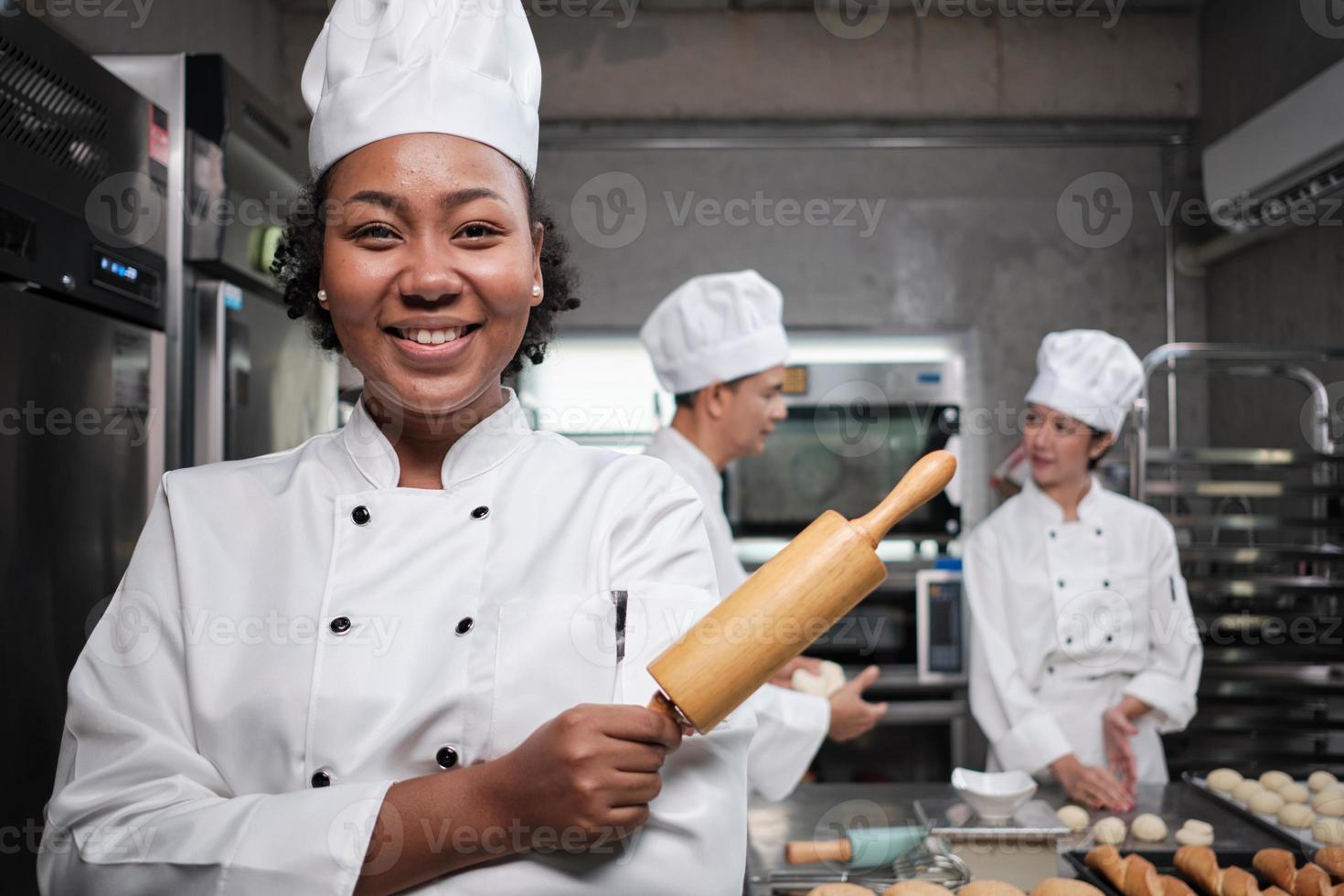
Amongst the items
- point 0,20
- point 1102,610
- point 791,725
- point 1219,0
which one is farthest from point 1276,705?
point 0,20

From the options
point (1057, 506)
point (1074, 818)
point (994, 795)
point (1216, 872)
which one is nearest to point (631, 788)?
point (1216, 872)

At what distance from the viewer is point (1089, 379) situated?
9.93ft

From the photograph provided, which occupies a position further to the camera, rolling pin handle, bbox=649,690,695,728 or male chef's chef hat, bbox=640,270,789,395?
male chef's chef hat, bbox=640,270,789,395

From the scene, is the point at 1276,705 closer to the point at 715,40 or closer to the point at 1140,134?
the point at 1140,134

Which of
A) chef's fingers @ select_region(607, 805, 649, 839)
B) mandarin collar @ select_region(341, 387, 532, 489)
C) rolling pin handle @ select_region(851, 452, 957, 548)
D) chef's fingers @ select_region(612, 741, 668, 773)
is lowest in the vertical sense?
chef's fingers @ select_region(607, 805, 649, 839)

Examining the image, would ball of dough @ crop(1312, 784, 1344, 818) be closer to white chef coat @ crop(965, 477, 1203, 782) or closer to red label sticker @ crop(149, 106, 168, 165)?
white chef coat @ crop(965, 477, 1203, 782)

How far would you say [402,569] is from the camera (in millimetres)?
979

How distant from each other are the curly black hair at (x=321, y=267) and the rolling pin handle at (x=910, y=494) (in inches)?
17.3

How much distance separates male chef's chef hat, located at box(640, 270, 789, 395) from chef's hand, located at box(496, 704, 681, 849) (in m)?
1.79

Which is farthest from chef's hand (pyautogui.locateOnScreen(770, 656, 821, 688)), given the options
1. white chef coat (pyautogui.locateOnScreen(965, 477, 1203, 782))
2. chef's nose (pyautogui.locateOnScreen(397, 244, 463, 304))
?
chef's nose (pyautogui.locateOnScreen(397, 244, 463, 304))

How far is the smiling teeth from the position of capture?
3.04 ft

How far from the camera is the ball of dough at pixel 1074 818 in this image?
6.06 feet

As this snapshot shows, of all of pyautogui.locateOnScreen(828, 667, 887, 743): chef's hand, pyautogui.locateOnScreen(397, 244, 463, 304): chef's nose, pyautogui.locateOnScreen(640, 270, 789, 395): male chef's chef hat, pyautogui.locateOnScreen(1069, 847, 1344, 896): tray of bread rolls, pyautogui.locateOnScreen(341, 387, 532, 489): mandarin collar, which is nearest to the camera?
pyautogui.locateOnScreen(397, 244, 463, 304): chef's nose

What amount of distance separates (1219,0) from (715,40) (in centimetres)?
205
